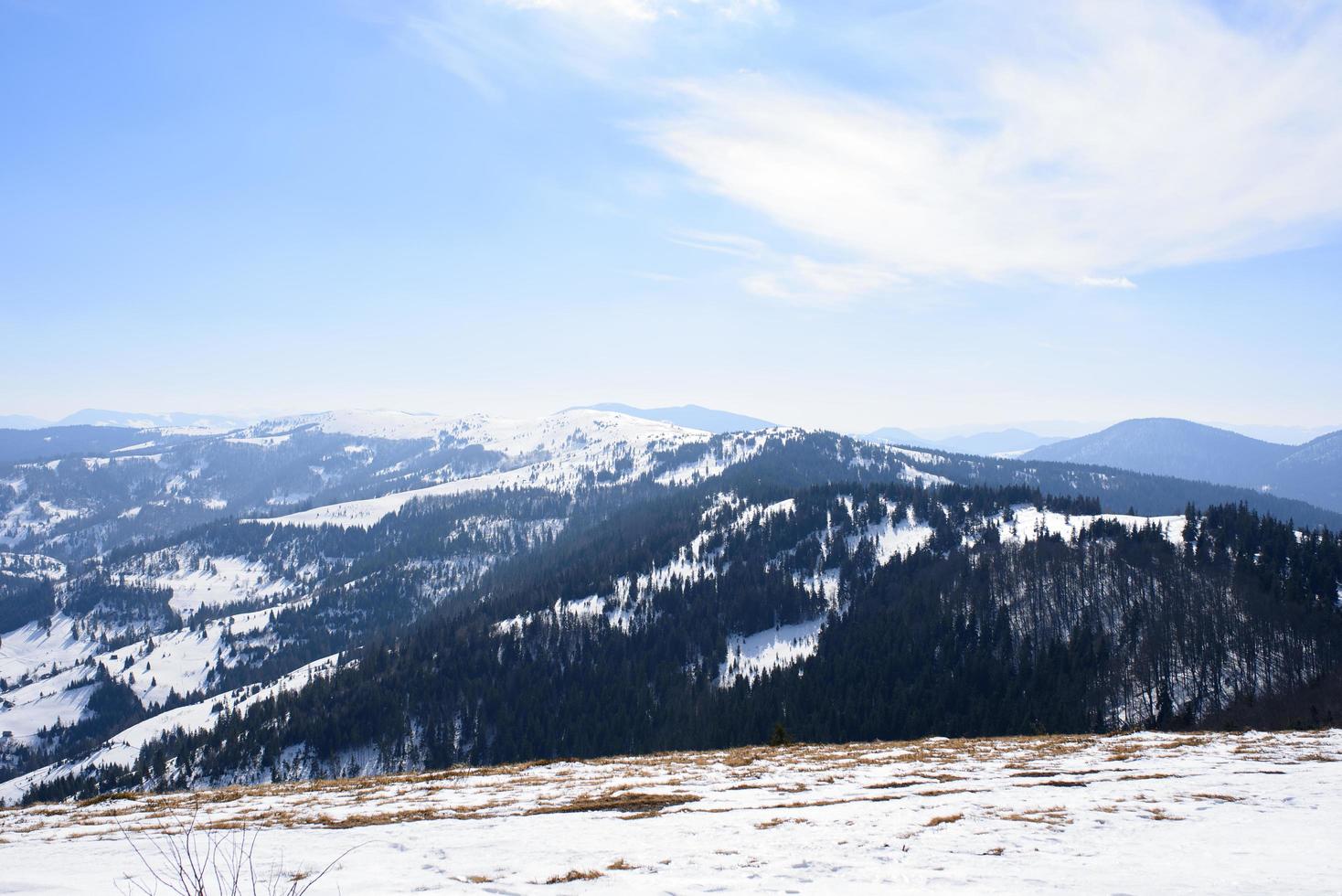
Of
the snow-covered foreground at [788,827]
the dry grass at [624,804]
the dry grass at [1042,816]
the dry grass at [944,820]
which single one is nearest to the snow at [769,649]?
the snow-covered foreground at [788,827]

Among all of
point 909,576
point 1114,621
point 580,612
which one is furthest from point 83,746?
point 1114,621

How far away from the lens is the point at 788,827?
17312mm

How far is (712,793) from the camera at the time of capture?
2311 cm

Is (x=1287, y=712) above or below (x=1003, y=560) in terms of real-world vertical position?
below

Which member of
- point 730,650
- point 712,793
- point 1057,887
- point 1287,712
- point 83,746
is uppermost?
point 1057,887

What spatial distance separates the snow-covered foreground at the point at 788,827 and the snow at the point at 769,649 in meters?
123

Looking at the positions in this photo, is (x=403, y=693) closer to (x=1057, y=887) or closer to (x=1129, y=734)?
(x=1129, y=734)

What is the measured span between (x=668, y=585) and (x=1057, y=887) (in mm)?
191367

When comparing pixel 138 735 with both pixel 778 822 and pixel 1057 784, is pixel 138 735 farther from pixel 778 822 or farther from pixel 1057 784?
pixel 1057 784

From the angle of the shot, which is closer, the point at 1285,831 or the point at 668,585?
the point at 1285,831

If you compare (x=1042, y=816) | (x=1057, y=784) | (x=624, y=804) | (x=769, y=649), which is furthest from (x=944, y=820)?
(x=769, y=649)

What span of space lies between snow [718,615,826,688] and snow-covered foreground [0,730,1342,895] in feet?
404

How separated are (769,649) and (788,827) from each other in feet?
506

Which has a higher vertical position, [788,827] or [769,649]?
[788,827]
